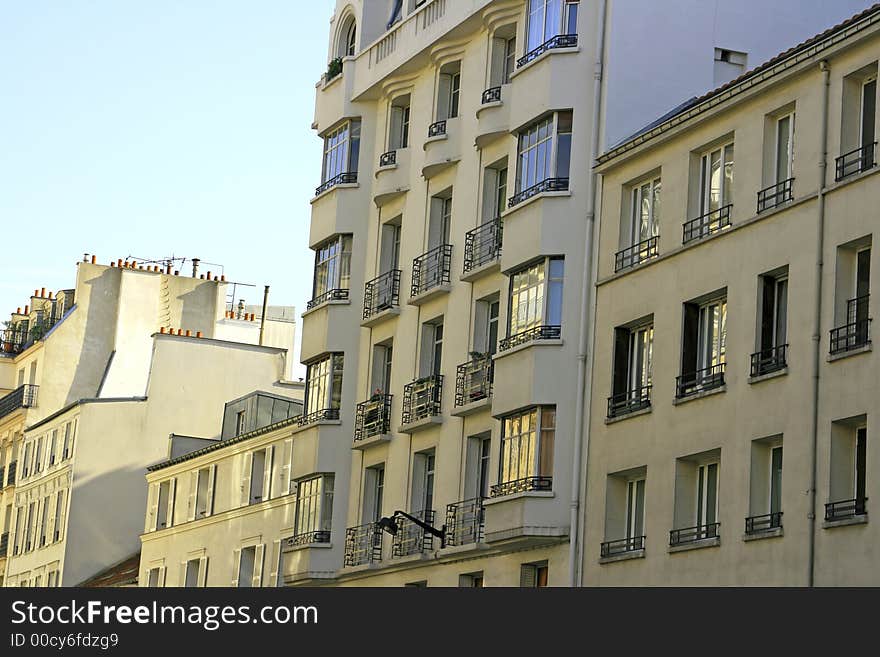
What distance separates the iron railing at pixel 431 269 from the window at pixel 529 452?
564 centimetres

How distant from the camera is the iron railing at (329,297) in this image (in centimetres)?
5016

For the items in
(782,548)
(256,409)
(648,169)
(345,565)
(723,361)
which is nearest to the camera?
(782,548)

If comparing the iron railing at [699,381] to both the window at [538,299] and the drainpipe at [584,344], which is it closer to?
the drainpipe at [584,344]

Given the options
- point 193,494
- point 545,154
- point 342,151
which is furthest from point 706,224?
point 193,494

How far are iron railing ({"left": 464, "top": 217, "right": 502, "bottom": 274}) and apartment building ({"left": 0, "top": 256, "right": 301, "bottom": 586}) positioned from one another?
3253 centimetres

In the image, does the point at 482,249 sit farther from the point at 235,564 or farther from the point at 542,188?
the point at 235,564

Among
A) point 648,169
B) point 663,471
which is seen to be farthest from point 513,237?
point 663,471

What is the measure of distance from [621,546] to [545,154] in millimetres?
8245

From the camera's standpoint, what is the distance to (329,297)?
5050 centimetres

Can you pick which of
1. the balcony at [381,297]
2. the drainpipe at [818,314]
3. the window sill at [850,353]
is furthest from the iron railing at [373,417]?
the window sill at [850,353]

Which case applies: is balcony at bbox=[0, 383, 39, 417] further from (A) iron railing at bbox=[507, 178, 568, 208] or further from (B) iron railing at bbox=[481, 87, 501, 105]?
(A) iron railing at bbox=[507, 178, 568, 208]

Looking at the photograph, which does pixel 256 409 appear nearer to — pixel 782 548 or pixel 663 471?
pixel 663 471
